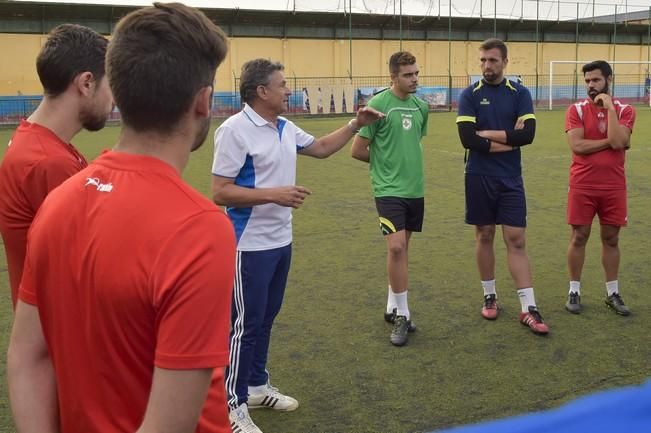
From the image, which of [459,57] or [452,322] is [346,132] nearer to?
[452,322]

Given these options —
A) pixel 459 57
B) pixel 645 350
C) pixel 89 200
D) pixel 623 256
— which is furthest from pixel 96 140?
pixel 459 57

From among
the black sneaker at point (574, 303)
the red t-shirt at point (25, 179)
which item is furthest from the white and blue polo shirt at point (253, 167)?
the black sneaker at point (574, 303)

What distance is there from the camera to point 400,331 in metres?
4.94

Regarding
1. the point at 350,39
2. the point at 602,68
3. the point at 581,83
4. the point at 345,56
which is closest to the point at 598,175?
the point at 602,68

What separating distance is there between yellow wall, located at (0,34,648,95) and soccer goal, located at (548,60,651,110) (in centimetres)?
14

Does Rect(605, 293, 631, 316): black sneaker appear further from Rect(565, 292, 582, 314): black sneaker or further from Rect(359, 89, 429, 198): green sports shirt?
Rect(359, 89, 429, 198): green sports shirt

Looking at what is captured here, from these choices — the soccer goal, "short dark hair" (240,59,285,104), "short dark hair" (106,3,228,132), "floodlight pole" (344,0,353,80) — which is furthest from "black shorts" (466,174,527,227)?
the soccer goal

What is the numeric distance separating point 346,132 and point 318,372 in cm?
154

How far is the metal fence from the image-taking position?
110 ft

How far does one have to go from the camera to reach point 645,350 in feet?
15.4

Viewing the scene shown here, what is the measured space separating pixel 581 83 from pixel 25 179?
1817 inches

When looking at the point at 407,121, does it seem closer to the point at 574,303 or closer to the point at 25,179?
the point at 574,303

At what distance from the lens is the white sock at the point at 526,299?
522 cm

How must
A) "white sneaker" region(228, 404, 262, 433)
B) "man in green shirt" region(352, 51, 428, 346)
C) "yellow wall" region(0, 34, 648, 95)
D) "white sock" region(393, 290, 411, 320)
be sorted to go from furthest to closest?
"yellow wall" region(0, 34, 648, 95) < "man in green shirt" region(352, 51, 428, 346) < "white sock" region(393, 290, 411, 320) < "white sneaker" region(228, 404, 262, 433)
